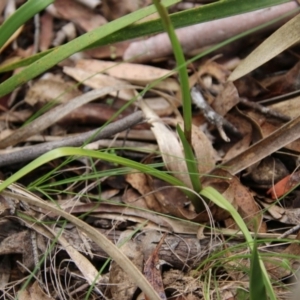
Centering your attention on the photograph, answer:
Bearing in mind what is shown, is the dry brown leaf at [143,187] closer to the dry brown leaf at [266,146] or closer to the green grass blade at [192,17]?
the dry brown leaf at [266,146]

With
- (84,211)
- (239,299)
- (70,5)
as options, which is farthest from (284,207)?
(70,5)

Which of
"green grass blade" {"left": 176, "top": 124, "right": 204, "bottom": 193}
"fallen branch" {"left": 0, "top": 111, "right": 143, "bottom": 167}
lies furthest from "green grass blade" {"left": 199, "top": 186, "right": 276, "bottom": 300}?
"fallen branch" {"left": 0, "top": 111, "right": 143, "bottom": 167}

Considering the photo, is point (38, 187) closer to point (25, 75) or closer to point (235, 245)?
point (25, 75)

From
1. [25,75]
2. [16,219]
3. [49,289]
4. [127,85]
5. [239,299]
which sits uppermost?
[25,75]

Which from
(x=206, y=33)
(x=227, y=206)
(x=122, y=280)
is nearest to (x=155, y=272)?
(x=122, y=280)

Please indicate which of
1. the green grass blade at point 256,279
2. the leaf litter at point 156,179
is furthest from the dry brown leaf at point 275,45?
the green grass blade at point 256,279

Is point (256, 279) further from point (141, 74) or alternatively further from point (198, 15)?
point (141, 74)
